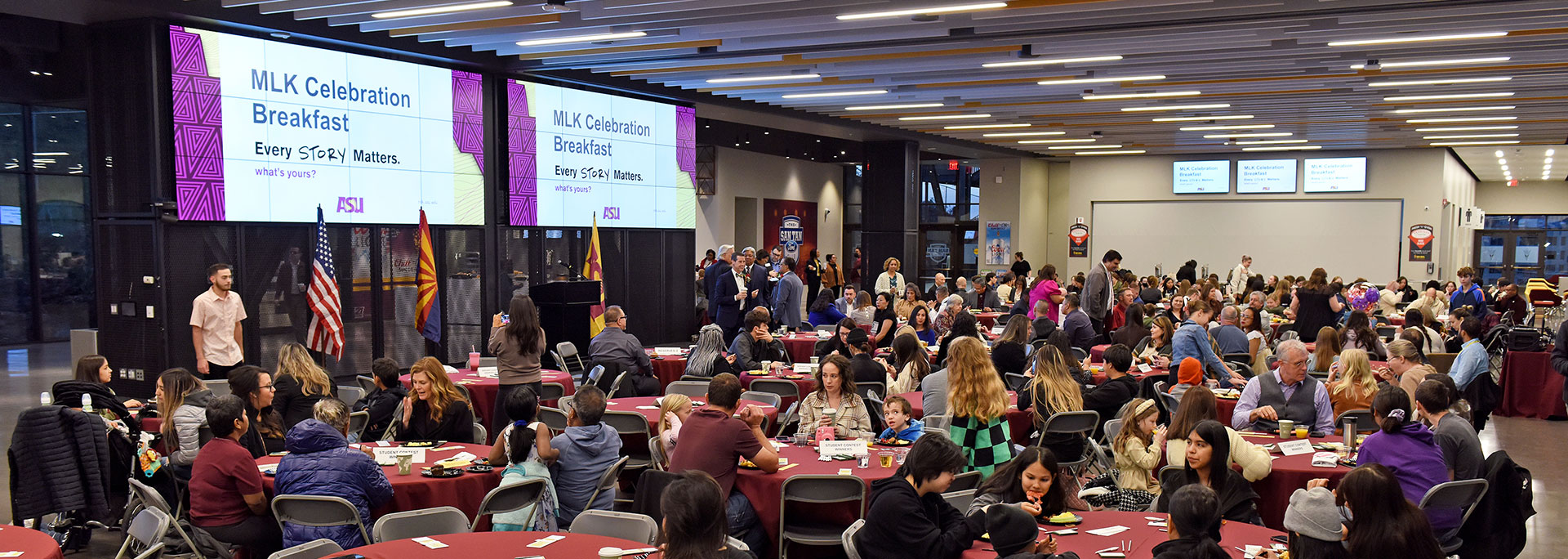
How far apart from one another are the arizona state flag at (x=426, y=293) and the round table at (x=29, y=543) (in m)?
6.29

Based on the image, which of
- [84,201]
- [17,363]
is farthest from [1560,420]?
[84,201]

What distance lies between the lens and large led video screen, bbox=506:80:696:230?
1255 centimetres

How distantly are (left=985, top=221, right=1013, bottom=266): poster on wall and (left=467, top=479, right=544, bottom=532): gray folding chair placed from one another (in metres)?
21.4

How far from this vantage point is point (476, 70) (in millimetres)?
12109

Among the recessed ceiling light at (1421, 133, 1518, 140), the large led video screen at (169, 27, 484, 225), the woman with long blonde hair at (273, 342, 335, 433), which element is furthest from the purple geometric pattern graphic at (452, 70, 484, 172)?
the recessed ceiling light at (1421, 133, 1518, 140)

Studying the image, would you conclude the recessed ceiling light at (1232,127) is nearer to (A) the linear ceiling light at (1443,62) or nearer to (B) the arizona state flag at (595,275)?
(A) the linear ceiling light at (1443,62)

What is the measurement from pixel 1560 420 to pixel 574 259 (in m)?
11.8

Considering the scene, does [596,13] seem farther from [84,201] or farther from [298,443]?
[84,201]

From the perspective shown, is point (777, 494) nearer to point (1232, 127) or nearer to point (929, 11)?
point (929, 11)

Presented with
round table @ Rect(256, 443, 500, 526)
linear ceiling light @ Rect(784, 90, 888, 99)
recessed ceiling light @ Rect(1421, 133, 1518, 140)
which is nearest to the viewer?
round table @ Rect(256, 443, 500, 526)

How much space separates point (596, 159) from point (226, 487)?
8.99 m

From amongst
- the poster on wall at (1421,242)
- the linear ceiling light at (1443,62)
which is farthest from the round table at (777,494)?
the poster on wall at (1421,242)

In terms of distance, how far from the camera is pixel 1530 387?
1159cm

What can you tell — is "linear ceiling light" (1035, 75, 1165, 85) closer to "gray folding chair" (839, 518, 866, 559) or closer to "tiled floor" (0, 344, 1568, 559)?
"tiled floor" (0, 344, 1568, 559)
